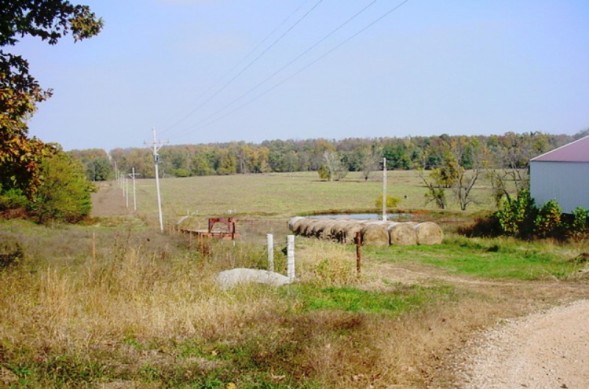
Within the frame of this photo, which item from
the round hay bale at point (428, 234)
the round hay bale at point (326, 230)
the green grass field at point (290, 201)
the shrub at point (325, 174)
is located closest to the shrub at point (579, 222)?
the round hay bale at point (428, 234)

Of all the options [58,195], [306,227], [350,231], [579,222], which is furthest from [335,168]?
[579,222]

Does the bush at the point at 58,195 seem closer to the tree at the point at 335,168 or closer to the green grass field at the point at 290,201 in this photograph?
the green grass field at the point at 290,201

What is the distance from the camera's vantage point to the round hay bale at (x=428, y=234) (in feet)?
90.7

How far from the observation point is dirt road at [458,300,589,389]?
7324 mm

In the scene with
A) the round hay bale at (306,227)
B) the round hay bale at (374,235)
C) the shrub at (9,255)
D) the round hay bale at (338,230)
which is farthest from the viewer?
the round hay bale at (306,227)

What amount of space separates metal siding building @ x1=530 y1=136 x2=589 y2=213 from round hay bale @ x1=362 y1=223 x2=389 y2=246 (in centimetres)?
942

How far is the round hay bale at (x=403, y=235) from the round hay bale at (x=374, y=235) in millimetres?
284

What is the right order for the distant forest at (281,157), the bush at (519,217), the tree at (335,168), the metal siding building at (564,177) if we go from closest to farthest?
the metal siding building at (564,177), the bush at (519,217), the tree at (335,168), the distant forest at (281,157)

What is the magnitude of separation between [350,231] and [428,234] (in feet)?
11.9

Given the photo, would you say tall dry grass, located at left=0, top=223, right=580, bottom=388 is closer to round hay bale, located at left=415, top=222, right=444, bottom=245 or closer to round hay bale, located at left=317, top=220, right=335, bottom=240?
round hay bale, located at left=415, top=222, right=444, bottom=245

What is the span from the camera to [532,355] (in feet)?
27.5

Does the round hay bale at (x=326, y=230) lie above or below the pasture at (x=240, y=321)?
below

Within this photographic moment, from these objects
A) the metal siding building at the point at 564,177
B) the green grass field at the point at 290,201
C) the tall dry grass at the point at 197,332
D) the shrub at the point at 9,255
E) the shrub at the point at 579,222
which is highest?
the metal siding building at the point at 564,177

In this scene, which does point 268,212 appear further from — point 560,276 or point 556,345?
point 556,345
